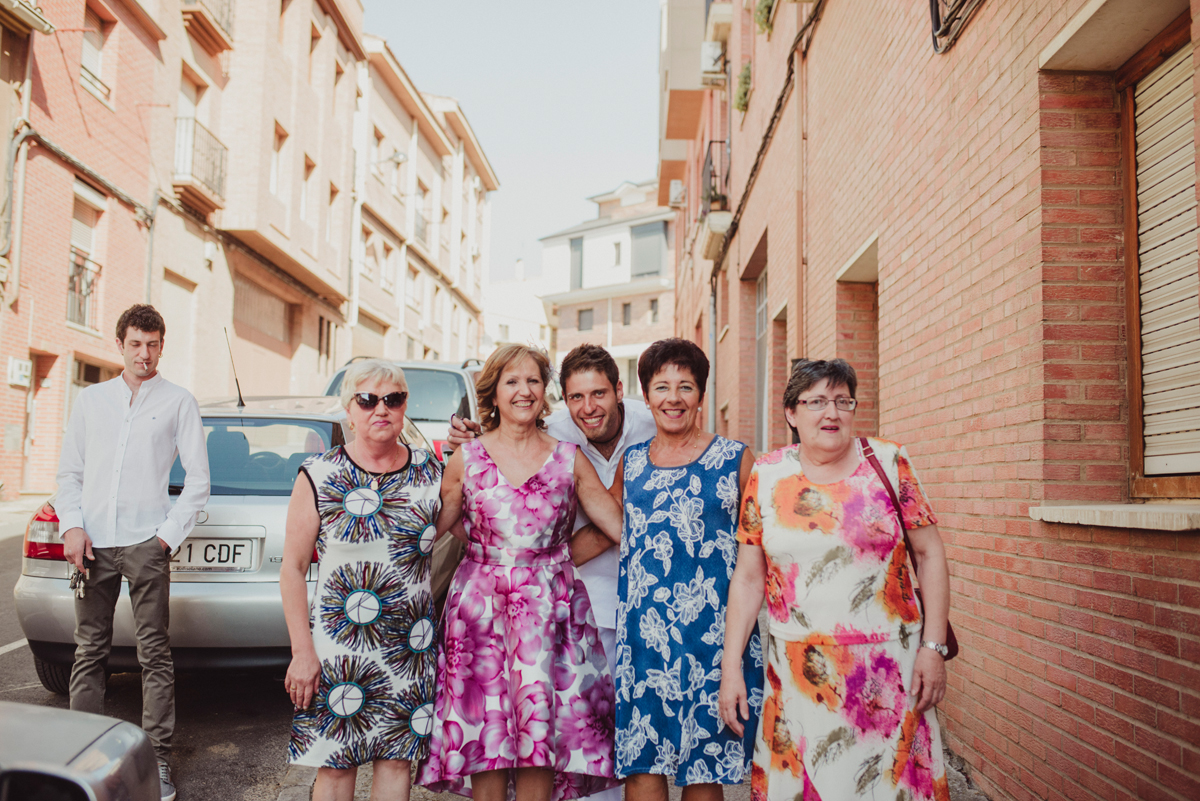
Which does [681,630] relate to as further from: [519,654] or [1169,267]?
[1169,267]

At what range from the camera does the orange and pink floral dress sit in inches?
94.0

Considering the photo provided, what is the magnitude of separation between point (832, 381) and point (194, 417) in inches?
109

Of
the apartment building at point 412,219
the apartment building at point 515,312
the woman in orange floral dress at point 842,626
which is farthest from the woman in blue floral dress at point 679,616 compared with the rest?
the apartment building at point 515,312

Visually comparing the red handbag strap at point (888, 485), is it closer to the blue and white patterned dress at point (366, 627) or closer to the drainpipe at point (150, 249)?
the blue and white patterned dress at point (366, 627)

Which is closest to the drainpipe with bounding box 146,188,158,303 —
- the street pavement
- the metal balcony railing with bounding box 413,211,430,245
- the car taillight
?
the street pavement

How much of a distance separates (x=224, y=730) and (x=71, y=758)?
2866mm

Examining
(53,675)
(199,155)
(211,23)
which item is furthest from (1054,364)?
(211,23)

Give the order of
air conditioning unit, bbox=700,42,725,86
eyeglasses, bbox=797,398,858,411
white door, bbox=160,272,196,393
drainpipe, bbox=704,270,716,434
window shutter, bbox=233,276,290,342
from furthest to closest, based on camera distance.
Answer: window shutter, bbox=233,276,290,342 < white door, bbox=160,272,196,393 < drainpipe, bbox=704,270,716,434 < air conditioning unit, bbox=700,42,725,86 < eyeglasses, bbox=797,398,858,411

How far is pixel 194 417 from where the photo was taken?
3844mm

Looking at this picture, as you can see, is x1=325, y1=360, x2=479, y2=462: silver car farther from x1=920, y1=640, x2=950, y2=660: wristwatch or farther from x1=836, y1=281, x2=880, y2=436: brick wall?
x1=920, y1=640, x2=950, y2=660: wristwatch

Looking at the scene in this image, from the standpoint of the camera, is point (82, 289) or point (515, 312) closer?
point (82, 289)

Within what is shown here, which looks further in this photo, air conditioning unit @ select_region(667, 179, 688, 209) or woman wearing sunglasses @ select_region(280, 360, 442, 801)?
air conditioning unit @ select_region(667, 179, 688, 209)

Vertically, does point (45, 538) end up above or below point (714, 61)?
below

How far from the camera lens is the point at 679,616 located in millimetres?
2697
